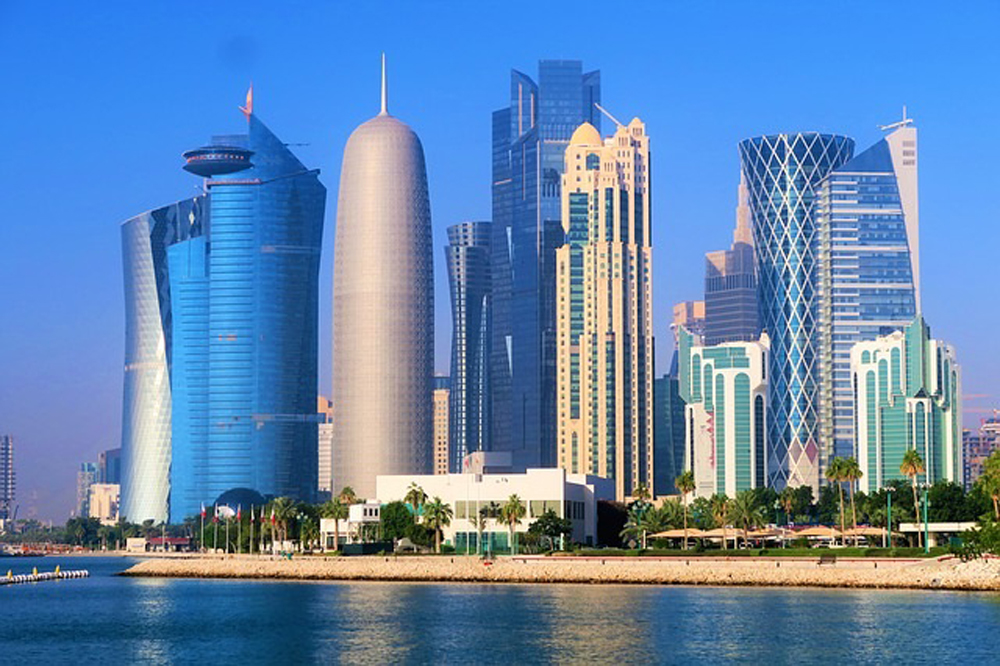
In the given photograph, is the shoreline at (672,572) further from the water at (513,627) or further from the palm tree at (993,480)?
the palm tree at (993,480)

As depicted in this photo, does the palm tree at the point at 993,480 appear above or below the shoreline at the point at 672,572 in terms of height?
above

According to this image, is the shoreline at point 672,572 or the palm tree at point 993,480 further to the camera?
the palm tree at point 993,480

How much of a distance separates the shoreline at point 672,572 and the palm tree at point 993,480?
294 inches

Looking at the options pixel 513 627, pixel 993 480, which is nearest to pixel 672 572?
pixel 993 480

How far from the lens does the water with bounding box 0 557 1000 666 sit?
332ft

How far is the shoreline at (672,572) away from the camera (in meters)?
152

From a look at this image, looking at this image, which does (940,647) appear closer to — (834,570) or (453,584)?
(834,570)

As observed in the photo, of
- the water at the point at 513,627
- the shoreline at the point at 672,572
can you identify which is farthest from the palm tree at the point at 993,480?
the water at the point at 513,627

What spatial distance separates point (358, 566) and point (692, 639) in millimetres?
88696

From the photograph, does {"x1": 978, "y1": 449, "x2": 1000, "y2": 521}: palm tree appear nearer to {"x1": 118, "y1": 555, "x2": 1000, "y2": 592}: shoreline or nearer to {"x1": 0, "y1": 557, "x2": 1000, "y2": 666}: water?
{"x1": 118, "y1": 555, "x2": 1000, "y2": 592}: shoreline

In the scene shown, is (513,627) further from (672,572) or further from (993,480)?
(993,480)

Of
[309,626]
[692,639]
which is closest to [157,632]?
[309,626]

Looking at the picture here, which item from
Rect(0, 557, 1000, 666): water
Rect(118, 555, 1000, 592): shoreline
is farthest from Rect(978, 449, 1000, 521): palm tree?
Rect(0, 557, 1000, 666): water

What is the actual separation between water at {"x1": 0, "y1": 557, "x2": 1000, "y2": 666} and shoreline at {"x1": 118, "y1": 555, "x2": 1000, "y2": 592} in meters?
6.16
